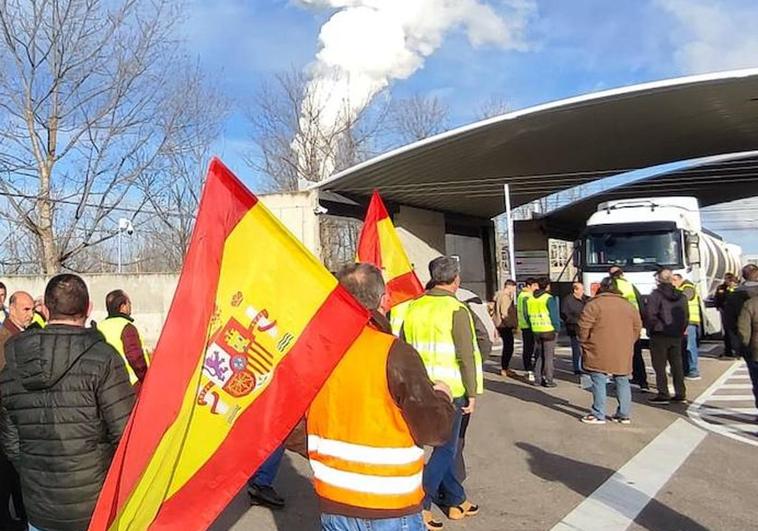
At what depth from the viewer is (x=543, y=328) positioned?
1208 centimetres

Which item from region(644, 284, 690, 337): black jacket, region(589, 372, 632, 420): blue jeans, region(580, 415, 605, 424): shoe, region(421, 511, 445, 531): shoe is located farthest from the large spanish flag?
region(644, 284, 690, 337): black jacket

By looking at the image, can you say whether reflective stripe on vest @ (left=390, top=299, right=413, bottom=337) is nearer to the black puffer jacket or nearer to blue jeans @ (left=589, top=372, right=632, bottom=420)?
the black puffer jacket

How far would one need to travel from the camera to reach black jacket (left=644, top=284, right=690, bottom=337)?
32.7 feet

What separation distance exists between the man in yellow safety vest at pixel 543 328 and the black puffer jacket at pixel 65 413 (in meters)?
9.63

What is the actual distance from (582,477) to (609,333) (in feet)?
8.65

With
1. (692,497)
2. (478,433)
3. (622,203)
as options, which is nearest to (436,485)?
(692,497)

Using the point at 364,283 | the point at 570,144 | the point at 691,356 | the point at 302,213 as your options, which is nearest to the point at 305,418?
the point at 364,283

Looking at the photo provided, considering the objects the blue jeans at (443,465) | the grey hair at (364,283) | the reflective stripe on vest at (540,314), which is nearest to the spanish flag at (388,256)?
the blue jeans at (443,465)

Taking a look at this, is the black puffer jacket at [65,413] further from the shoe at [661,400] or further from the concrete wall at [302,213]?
the concrete wall at [302,213]

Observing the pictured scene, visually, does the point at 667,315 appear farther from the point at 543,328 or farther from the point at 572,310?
the point at 572,310

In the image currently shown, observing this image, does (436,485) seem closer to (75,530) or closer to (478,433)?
(75,530)

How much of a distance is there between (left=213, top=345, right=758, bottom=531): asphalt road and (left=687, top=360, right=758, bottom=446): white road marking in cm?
13

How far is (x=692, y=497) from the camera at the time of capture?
587 cm

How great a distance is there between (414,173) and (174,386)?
902 inches
